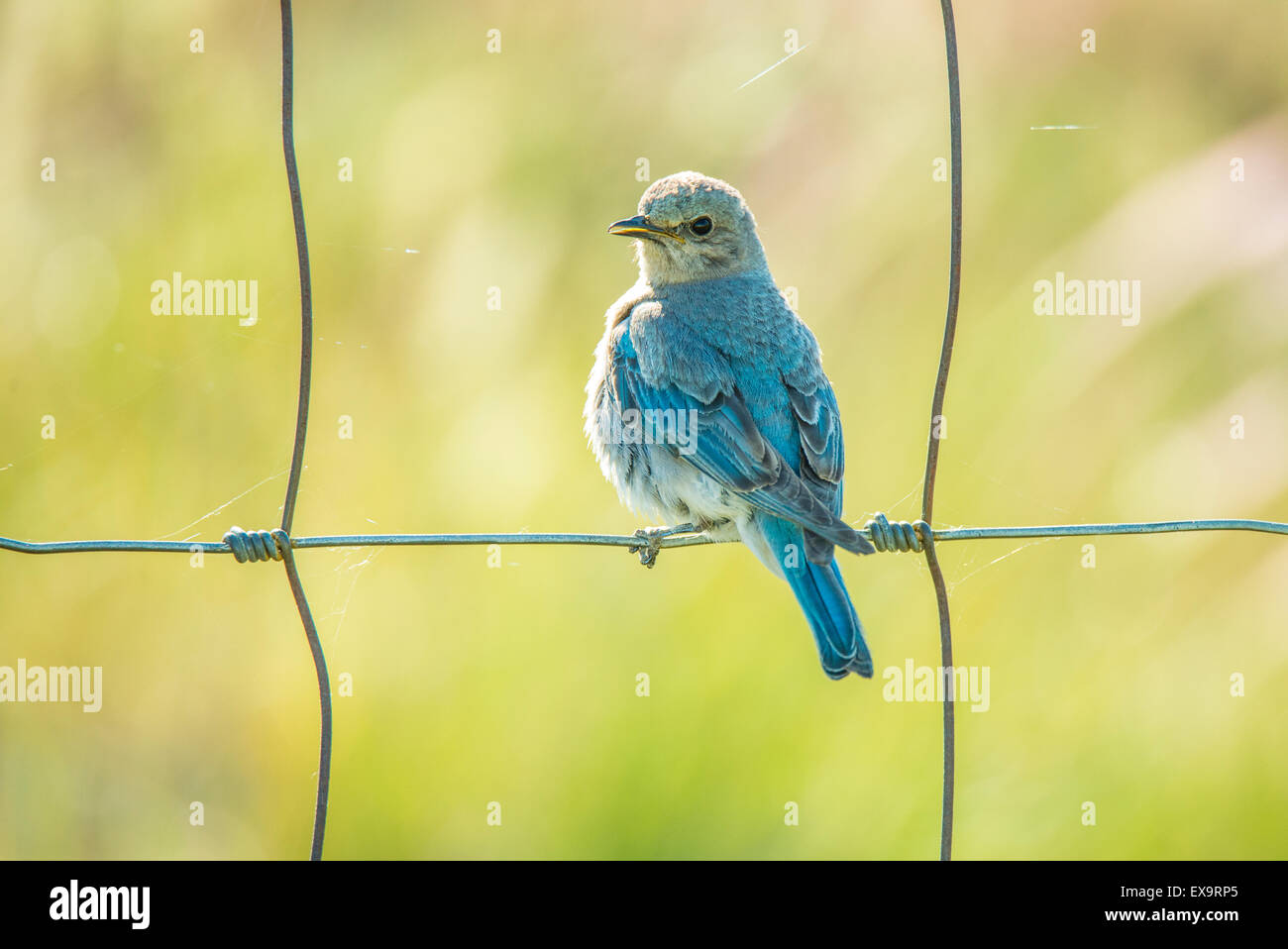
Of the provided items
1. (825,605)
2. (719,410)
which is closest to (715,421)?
(719,410)

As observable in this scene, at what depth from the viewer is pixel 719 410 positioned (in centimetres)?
428

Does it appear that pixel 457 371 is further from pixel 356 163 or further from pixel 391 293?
pixel 356 163

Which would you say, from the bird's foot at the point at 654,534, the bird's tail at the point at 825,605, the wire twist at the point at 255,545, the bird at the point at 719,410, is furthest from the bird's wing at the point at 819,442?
the wire twist at the point at 255,545

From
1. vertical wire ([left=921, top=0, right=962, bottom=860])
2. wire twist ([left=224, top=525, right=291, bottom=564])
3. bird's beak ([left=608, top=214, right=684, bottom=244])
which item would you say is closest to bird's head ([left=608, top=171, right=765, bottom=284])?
bird's beak ([left=608, top=214, right=684, bottom=244])

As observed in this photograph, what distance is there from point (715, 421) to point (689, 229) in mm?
945

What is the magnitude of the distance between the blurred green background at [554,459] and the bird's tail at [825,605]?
103 centimetres

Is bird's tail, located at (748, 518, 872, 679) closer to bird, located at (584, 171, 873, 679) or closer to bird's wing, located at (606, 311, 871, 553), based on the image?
bird, located at (584, 171, 873, 679)

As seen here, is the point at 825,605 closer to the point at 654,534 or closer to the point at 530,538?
the point at 654,534

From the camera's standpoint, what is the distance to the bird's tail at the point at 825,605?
12.1ft

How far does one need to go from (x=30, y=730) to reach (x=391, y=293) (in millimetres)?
2110

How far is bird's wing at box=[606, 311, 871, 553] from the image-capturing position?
3.91m

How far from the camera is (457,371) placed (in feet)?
17.3

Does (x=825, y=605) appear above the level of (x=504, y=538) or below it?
below

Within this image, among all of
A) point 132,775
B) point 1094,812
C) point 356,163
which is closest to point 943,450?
point 1094,812
